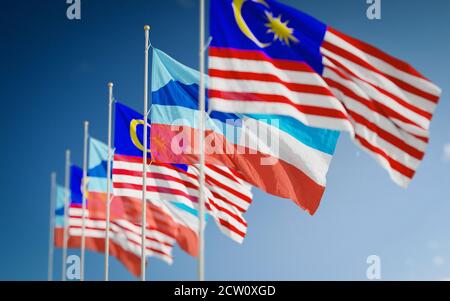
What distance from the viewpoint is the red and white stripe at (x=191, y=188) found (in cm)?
2159

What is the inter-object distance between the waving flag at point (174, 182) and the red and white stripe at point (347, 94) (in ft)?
19.7

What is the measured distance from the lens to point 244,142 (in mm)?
19891

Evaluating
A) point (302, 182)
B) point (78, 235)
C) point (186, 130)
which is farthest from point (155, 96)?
point (78, 235)

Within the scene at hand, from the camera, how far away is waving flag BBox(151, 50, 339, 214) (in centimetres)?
1770

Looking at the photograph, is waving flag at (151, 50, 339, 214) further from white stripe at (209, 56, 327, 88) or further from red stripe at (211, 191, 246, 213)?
Result: white stripe at (209, 56, 327, 88)

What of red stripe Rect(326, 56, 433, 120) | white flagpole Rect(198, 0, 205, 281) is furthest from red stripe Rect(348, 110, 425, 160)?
white flagpole Rect(198, 0, 205, 281)

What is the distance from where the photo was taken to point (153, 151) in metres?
21.2

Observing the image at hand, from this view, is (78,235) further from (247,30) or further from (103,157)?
(247,30)

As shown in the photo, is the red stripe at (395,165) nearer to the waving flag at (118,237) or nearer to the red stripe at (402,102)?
the red stripe at (402,102)

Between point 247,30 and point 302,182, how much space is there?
393 cm

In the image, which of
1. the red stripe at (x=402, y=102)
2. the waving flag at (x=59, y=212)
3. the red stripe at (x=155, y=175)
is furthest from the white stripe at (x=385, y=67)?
the waving flag at (x=59, y=212)

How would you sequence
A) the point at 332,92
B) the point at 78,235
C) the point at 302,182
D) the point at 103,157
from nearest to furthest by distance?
the point at 332,92
the point at 302,182
the point at 103,157
the point at 78,235

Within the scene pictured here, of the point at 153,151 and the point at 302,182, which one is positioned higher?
the point at 153,151

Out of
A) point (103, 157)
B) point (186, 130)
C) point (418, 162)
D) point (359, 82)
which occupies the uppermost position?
point (103, 157)
